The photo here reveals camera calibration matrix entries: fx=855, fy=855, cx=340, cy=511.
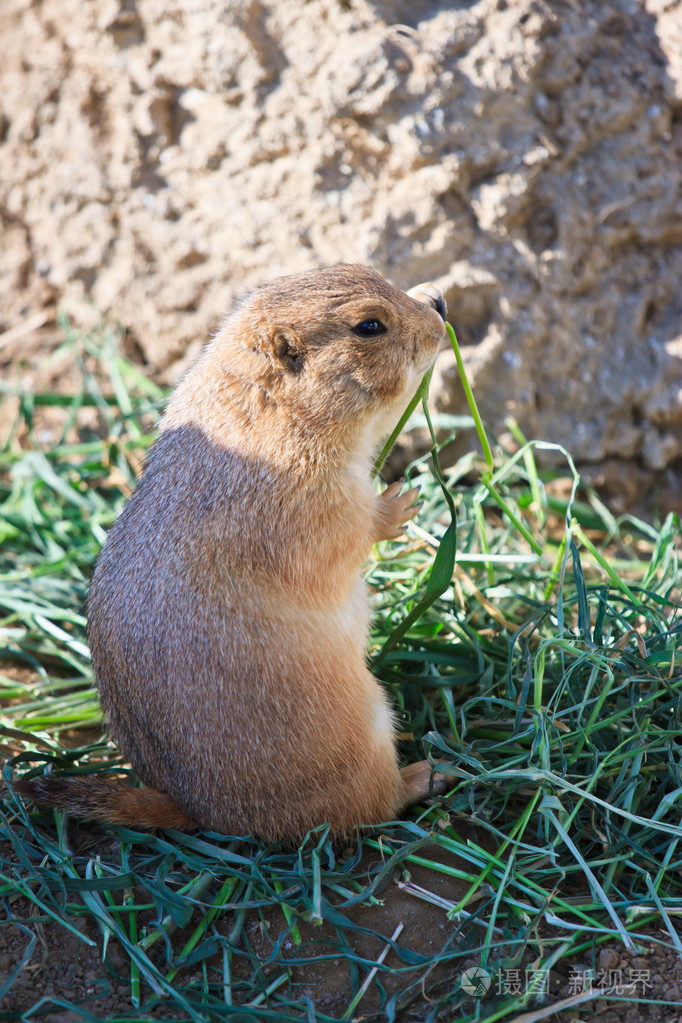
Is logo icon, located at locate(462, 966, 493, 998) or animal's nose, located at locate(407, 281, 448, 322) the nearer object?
logo icon, located at locate(462, 966, 493, 998)

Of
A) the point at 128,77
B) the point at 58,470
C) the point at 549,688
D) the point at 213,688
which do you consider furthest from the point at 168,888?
the point at 128,77

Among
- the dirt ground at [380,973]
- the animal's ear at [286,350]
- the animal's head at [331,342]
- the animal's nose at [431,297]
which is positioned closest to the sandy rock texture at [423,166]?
the animal's nose at [431,297]

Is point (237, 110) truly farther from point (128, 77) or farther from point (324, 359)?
point (324, 359)

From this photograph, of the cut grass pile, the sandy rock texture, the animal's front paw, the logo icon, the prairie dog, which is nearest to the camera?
the logo icon

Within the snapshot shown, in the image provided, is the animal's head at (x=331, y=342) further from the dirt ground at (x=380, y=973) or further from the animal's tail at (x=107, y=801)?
the dirt ground at (x=380, y=973)

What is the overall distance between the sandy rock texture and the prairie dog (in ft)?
5.92

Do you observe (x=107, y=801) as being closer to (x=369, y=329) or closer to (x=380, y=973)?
(x=380, y=973)

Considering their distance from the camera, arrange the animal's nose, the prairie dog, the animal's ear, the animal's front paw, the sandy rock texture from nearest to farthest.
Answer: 1. the prairie dog
2. the animal's ear
3. the animal's front paw
4. the animal's nose
5. the sandy rock texture

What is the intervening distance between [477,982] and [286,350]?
2.11m

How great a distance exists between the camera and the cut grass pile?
2.52m

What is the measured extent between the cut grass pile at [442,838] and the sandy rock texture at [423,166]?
119 centimetres

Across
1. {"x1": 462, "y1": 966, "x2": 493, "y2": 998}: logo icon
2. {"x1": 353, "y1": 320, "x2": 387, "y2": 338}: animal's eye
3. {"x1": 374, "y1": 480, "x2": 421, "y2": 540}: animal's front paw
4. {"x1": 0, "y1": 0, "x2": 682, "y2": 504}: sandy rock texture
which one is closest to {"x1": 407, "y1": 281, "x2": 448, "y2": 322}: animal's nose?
{"x1": 353, "y1": 320, "x2": 387, "y2": 338}: animal's eye

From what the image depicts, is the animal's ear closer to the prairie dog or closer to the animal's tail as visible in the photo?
the prairie dog

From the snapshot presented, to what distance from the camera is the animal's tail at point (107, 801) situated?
9.18 ft
